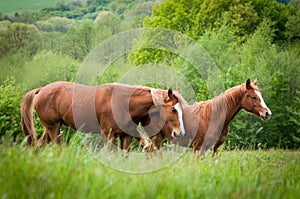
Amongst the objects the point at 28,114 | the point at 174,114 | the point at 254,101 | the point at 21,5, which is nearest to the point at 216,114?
the point at 254,101

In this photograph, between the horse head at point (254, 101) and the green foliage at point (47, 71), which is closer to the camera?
the horse head at point (254, 101)

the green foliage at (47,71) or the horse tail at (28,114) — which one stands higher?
the horse tail at (28,114)

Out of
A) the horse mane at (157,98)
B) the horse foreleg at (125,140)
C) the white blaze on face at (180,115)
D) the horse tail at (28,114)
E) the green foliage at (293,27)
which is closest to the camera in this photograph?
the white blaze on face at (180,115)

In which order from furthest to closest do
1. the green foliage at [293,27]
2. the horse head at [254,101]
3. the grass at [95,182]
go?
the green foliage at [293,27], the horse head at [254,101], the grass at [95,182]

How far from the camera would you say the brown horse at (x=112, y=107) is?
33.6 feet

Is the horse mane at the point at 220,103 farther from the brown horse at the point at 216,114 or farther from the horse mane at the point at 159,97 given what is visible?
the horse mane at the point at 159,97

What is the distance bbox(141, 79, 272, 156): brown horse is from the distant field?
9247cm

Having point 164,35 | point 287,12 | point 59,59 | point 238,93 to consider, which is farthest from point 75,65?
point 238,93

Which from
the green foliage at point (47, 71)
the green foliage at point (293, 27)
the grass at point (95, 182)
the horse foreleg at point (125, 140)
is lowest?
the green foliage at point (47, 71)

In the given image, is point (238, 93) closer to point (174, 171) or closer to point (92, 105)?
point (92, 105)

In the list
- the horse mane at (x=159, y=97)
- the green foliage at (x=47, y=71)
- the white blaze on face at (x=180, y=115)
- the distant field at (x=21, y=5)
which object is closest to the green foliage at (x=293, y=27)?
the green foliage at (x=47, y=71)

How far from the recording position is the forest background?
106 ft

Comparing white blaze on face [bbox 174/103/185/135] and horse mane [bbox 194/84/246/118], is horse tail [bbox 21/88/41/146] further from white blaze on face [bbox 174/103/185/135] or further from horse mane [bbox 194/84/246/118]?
horse mane [bbox 194/84/246/118]

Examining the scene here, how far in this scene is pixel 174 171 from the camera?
237 inches
